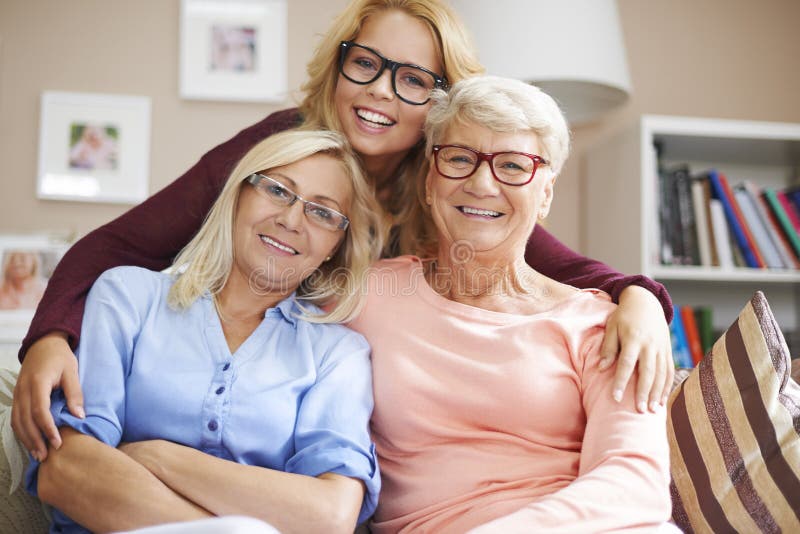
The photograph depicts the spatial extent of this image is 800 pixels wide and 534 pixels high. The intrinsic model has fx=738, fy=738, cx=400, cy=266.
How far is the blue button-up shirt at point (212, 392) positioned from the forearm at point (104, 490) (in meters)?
0.05

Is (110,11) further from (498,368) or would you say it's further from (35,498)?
(498,368)

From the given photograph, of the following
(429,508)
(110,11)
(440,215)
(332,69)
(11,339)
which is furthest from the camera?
(110,11)

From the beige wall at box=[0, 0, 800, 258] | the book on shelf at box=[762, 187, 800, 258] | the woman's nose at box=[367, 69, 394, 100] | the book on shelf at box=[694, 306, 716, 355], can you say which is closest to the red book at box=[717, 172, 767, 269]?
the book on shelf at box=[762, 187, 800, 258]

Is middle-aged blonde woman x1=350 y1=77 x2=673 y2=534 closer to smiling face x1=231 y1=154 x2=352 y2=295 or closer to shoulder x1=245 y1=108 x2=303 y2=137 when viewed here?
smiling face x1=231 y1=154 x2=352 y2=295

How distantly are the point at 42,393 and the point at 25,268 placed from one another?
1.53 m

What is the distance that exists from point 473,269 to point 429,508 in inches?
17.4

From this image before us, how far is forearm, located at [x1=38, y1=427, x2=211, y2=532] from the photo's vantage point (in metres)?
1.06

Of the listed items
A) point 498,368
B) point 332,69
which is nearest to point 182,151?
point 332,69

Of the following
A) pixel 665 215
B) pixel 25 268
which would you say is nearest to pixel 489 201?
pixel 665 215

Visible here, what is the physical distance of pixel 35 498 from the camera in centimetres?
124

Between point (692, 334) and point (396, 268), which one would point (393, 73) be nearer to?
point (396, 268)

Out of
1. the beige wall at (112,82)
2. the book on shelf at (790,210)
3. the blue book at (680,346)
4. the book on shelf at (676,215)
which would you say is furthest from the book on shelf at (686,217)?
the beige wall at (112,82)

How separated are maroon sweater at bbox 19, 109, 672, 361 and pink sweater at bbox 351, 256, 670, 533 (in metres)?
0.14

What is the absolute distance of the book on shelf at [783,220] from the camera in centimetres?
259
